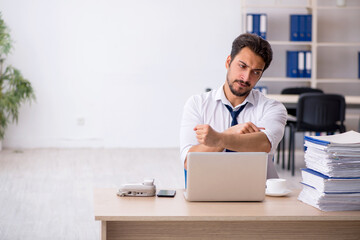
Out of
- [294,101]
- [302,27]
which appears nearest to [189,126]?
[294,101]

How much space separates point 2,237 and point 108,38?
13.8 feet

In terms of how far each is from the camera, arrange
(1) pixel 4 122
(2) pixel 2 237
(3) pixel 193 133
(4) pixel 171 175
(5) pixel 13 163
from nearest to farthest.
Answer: (3) pixel 193 133 → (2) pixel 2 237 → (4) pixel 171 175 → (5) pixel 13 163 → (1) pixel 4 122

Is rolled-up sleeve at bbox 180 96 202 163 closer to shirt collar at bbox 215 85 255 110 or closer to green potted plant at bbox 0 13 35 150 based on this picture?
shirt collar at bbox 215 85 255 110

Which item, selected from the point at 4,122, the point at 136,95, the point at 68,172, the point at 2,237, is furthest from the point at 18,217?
the point at 136,95

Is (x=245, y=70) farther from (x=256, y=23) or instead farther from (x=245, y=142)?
(x=256, y=23)

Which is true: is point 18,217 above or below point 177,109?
below

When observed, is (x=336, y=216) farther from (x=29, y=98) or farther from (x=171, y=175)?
(x=29, y=98)

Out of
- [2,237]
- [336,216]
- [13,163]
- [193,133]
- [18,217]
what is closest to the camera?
[336,216]

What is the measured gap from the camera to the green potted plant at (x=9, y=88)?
6.48 meters

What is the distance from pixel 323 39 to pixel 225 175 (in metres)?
6.07

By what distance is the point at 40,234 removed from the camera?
3430 mm

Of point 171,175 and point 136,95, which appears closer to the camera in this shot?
point 171,175

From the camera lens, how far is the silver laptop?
184cm

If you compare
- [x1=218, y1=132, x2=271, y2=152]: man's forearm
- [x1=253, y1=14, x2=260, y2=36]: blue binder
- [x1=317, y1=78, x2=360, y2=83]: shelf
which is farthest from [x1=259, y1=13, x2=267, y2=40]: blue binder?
[x1=218, y1=132, x2=271, y2=152]: man's forearm
